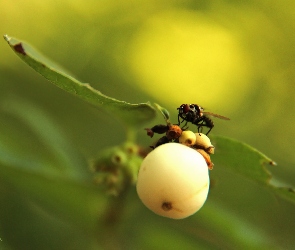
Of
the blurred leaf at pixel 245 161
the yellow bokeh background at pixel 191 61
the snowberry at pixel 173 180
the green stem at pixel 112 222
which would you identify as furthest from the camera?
the yellow bokeh background at pixel 191 61

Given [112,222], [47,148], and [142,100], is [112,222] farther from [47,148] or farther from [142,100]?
[142,100]

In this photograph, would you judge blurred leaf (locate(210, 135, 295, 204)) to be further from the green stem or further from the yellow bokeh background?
the yellow bokeh background

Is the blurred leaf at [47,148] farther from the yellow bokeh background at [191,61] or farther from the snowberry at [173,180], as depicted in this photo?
the yellow bokeh background at [191,61]

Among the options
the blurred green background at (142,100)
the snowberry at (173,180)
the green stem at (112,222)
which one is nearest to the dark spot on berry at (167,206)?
the snowberry at (173,180)

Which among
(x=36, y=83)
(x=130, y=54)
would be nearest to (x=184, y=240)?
(x=36, y=83)

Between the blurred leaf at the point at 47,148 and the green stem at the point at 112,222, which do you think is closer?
the green stem at the point at 112,222

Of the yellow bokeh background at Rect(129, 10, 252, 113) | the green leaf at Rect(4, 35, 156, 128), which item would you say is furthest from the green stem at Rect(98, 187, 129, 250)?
the yellow bokeh background at Rect(129, 10, 252, 113)

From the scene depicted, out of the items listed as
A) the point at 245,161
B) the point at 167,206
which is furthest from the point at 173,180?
the point at 245,161
